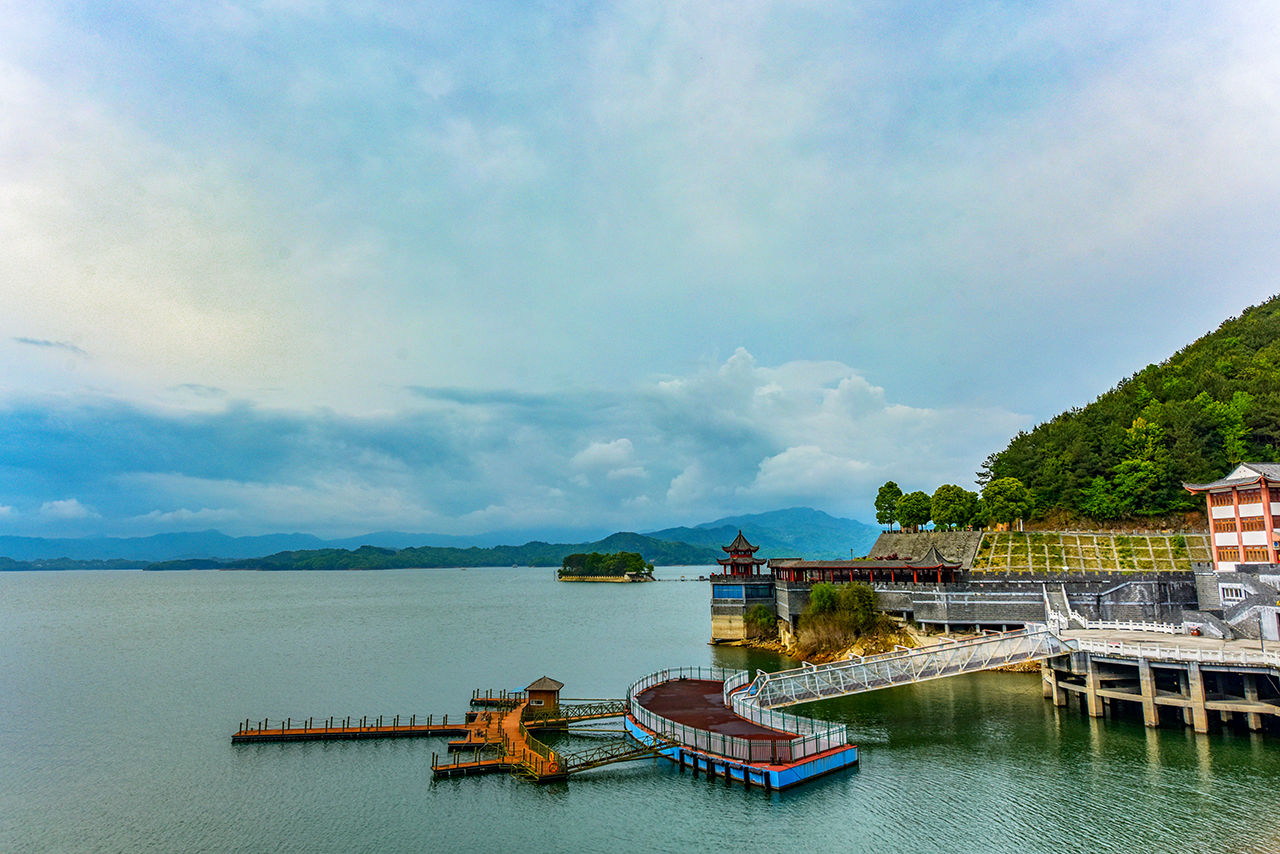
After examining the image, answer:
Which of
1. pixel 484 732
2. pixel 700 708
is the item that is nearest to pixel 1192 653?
pixel 700 708

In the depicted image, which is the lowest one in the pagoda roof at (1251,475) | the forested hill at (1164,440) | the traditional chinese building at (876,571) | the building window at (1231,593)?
the building window at (1231,593)

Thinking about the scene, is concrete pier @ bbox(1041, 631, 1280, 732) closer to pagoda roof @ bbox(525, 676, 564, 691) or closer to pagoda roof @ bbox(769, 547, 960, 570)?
pagoda roof @ bbox(769, 547, 960, 570)

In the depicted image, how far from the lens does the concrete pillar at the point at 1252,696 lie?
44.8 meters

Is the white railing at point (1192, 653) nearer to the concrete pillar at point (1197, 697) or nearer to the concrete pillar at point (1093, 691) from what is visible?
the concrete pillar at point (1197, 697)

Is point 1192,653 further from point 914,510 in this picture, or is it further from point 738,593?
point 914,510

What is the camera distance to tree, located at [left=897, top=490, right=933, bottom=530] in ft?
352

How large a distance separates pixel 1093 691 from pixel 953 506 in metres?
51.5

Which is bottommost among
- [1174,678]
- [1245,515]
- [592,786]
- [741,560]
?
[592,786]

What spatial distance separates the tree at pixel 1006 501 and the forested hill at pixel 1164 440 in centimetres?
267

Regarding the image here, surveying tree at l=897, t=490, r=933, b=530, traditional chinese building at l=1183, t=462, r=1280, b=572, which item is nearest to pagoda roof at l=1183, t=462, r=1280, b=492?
traditional chinese building at l=1183, t=462, r=1280, b=572

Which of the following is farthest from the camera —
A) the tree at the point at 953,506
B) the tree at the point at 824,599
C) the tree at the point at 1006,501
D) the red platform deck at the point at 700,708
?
the tree at the point at 953,506

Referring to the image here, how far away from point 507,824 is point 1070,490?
8253cm

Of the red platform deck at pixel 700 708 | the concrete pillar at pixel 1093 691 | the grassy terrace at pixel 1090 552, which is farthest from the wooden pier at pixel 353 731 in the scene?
the grassy terrace at pixel 1090 552

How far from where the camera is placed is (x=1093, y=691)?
50219 millimetres
